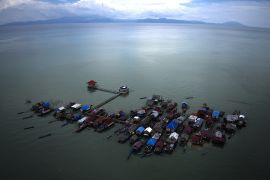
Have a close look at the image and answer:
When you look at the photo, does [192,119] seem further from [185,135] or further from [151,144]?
[151,144]

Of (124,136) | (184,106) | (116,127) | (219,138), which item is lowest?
(116,127)

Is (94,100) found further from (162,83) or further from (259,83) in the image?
(259,83)

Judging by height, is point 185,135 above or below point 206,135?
below

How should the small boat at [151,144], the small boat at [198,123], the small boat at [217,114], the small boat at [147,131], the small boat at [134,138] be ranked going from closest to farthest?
the small boat at [151,144] < the small boat at [134,138] < the small boat at [147,131] < the small boat at [198,123] < the small boat at [217,114]

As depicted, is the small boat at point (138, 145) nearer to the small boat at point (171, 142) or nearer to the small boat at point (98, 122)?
the small boat at point (171, 142)

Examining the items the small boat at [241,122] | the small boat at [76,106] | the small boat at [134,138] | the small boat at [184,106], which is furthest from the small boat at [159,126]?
the small boat at [76,106]

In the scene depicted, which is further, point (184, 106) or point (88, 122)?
point (184, 106)

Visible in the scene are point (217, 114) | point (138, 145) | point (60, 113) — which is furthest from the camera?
point (60, 113)

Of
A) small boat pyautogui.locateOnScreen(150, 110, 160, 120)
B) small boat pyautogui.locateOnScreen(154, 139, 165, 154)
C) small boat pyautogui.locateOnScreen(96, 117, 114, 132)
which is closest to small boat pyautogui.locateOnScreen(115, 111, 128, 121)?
small boat pyautogui.locateOnScreen(96, 117, 114, 132)

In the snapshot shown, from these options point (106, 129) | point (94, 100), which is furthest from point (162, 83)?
point (106, 129)

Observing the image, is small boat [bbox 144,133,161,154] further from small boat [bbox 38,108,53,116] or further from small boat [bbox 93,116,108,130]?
small boat [bbox 38,108,53,116]

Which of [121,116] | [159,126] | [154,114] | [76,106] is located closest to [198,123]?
[159,126]
